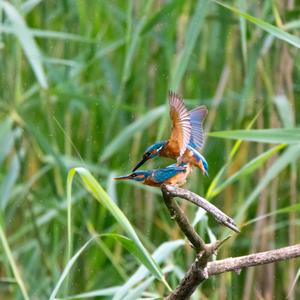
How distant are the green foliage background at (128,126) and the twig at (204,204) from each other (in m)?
0.99

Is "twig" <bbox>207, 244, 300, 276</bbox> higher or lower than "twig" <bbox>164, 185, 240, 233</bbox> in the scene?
lower

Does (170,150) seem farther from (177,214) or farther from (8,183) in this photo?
(8,183)

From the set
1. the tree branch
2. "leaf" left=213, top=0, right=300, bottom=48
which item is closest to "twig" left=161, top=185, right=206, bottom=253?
the tree branch

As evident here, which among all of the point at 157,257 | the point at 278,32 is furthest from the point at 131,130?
the point at 278,32

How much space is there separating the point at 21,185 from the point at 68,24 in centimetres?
42

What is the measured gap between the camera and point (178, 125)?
35.8 inches

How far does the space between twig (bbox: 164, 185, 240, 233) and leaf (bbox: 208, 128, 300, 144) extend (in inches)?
14.4

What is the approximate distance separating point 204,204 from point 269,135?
1.41 feet

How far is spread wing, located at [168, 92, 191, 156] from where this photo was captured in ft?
2.97

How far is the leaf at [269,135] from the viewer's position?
1.33 meters

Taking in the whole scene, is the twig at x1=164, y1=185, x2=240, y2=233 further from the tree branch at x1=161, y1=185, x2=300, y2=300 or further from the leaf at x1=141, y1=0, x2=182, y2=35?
the leaf at x1=141, y1=0, x2=182, y2=35

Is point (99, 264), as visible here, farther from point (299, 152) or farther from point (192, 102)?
point (299, 152)

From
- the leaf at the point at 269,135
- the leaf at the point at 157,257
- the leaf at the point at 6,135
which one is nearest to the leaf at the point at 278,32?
the leaf at the point at 269,135

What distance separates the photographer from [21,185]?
7.38 feet
